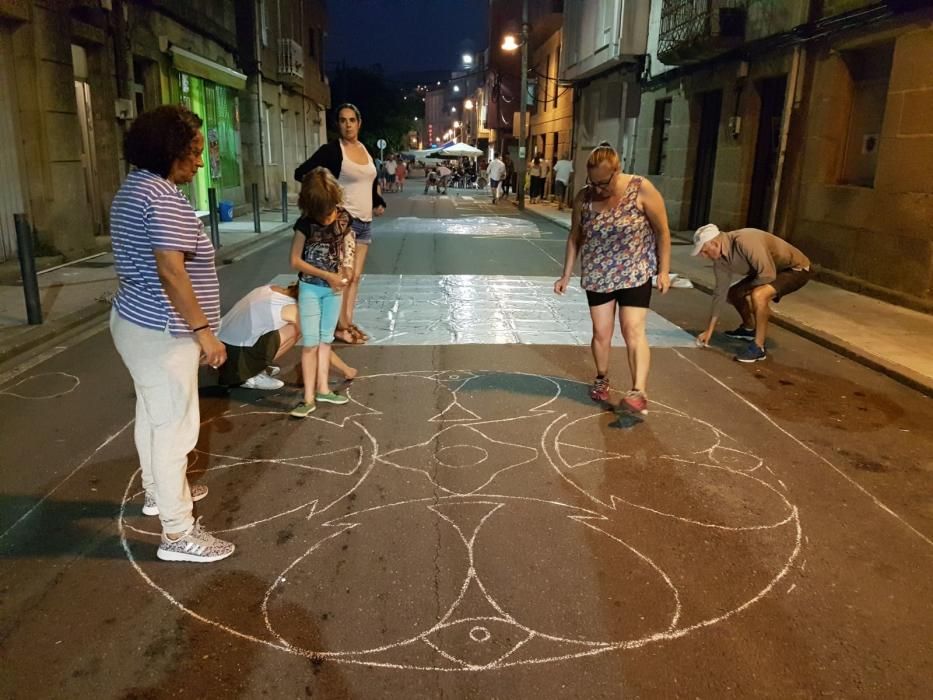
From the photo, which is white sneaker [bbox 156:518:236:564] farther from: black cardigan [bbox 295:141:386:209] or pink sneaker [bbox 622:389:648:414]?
black cardigan [bbox 295:141:386:209]

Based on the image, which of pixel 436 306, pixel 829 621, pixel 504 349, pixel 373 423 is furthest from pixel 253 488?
pixel 436 306

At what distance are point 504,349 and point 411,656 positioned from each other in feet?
14.7

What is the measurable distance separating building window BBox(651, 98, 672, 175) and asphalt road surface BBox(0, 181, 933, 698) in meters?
13.9

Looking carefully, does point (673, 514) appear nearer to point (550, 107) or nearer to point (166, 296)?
point (166, 296)

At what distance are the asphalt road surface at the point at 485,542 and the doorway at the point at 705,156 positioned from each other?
36.4ft

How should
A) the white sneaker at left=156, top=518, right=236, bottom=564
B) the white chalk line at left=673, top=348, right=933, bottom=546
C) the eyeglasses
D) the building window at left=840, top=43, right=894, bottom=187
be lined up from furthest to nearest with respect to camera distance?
the building window at left=840, top=43, right=894, bottom=187 < the eyeglasses < the white chalk line at left=673, top=348, right=933, bottom=546 < the white sneaker at left=156, top=518, right=236, bottom=564

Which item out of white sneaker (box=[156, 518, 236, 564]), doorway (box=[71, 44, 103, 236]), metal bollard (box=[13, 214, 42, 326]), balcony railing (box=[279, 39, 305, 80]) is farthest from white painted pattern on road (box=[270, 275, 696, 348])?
balcony railing (box=[279, 39, 305, 80])

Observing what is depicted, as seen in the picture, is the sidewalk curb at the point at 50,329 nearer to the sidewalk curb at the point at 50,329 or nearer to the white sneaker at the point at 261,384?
the sidewalk curb at the point at 50,329

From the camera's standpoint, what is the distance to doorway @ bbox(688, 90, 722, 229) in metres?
16.3

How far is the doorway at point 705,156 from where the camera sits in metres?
16.3

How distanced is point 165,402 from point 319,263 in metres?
2.06

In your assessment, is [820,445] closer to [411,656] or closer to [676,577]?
[676,577]

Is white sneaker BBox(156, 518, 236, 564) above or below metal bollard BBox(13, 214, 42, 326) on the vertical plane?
below

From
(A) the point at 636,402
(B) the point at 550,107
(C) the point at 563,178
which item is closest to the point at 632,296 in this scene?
(A) the point at 636,402
